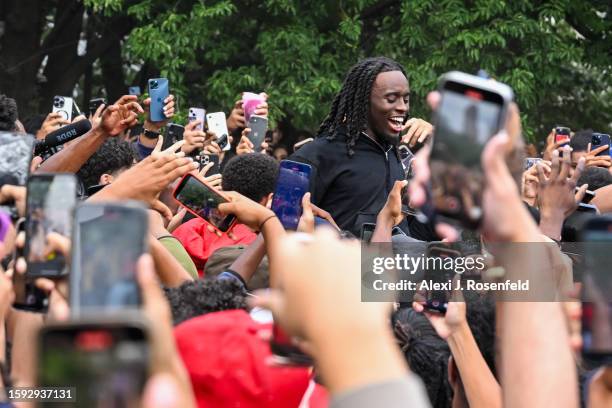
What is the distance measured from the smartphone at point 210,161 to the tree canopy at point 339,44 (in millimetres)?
4864

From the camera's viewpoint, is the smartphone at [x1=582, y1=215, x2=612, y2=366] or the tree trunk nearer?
the smartphone at [x1=582, y1=215, x2=612, y2=366]

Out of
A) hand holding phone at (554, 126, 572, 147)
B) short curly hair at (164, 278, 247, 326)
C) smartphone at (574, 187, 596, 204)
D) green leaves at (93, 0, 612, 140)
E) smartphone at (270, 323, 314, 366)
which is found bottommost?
smartphone at (270, 323, 314, 366)

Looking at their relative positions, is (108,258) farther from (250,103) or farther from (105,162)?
(250,103)

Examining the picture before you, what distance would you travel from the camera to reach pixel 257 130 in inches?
306

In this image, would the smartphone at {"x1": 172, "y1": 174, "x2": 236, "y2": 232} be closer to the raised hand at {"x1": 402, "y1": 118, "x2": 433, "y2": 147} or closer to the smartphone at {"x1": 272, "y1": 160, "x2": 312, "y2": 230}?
the smartphone at {"x1": 272, "y1": 160, "x2": 312, "y2": 230}

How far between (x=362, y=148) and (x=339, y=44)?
7527mm

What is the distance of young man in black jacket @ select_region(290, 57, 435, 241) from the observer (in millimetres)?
5797

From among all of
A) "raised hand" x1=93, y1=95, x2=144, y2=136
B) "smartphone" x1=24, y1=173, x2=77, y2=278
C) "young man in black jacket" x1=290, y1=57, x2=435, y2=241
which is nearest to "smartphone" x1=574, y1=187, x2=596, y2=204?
"young man in black jacket" x1=290, y1=57, x2=435, y2=241

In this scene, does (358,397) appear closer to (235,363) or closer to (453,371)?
(235,363)

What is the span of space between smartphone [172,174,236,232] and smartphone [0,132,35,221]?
1021 millimetres

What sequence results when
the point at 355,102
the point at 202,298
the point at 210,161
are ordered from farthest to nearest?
the point at 210,161 < the point at 355,102 < the point at 202,298

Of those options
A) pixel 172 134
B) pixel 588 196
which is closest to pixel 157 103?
pixel 172 134

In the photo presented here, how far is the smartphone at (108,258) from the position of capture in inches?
85.1

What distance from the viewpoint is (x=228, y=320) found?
2.99 m
